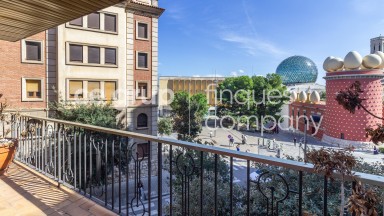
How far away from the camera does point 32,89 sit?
1752cm

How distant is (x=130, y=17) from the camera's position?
20.6 meters

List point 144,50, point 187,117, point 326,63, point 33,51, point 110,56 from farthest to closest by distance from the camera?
point 326,63 → point 187,117 → point 144,50 → point 110,56 → point 33,51

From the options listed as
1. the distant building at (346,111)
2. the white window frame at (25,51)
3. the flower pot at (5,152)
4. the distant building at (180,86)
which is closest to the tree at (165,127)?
the white window frame at (25,51)

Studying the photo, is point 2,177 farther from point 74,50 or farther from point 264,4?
point 264,4

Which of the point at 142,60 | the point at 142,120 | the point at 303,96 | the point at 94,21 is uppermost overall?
the point at 94,21

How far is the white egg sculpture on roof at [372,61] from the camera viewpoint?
93.2 feet

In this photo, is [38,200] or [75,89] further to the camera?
[75,89]

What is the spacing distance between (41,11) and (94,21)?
58.0 ft

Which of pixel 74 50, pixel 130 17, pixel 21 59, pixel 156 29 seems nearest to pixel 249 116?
pixel 156 29

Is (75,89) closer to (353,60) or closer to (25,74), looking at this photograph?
(25,74)

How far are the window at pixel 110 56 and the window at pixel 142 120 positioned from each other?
5026 mm

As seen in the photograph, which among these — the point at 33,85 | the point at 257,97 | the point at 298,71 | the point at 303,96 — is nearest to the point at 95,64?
the point at 33,85

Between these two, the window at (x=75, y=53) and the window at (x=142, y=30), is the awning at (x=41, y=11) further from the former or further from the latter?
the window at (x=142, y=30)

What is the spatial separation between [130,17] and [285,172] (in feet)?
59.1
